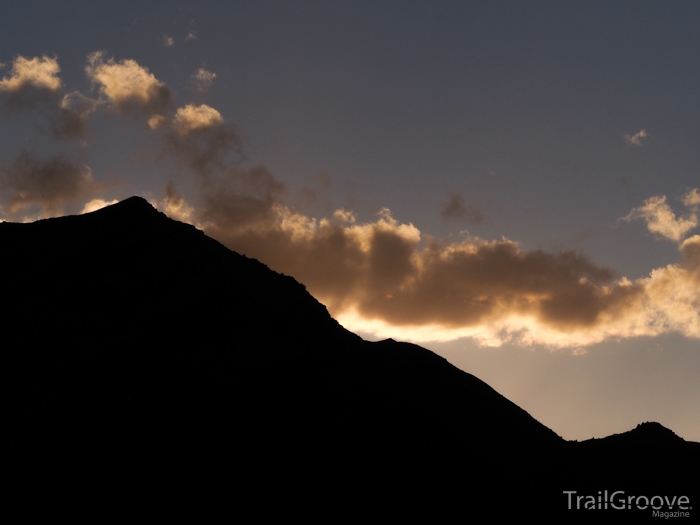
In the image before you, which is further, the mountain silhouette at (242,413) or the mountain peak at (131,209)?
the mountain peak at (131,209)

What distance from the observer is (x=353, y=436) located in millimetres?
22828

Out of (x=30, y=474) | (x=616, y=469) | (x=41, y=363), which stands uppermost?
(x=41, y=363)

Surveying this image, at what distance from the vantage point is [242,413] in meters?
22.8

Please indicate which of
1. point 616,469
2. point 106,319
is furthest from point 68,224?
point 616,469

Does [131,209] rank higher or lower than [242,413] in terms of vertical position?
higher

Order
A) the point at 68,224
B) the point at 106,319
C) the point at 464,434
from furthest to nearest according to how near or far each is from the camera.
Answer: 1. the point at 68,224
2. the point at 106,319
3. the point at 464,434

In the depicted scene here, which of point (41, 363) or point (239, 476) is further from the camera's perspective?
point (41, 363)

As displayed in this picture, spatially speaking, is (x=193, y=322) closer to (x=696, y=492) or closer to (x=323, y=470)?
(x=323, y=470)

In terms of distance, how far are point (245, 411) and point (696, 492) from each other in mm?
16898

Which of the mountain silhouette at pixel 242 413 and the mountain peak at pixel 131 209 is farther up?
the mountain peak at pixel 131 209

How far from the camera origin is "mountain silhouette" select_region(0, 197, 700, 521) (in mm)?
20516

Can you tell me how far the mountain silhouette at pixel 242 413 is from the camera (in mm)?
20516

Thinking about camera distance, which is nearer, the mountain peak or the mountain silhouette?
the mountain silhouette

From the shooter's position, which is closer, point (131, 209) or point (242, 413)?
point (242, 413)
